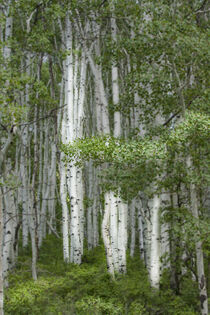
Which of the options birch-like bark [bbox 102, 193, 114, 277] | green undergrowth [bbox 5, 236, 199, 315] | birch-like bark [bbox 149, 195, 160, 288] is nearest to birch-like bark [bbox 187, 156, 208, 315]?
green undergrowth [bbox 5, 236, 199, 315]

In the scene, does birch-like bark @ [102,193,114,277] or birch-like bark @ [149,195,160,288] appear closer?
birch-like bark @ [149,195,160,288]

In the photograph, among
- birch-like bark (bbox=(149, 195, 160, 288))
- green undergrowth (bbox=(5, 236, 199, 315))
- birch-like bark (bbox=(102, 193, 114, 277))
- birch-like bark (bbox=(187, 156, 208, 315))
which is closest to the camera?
birch-like bark (bbox=(187, 156, 208, 315))

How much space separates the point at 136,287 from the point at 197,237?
2432mm

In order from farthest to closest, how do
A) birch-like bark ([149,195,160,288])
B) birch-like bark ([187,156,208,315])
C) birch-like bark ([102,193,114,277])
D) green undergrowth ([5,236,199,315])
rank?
1. birch-like bark ([102,193,114,277])
2. birch-like bark ([149,195,160,288])
3. green undergrowth ([5,236,199,315])
4. birch-like bark ([187,156,208,315])

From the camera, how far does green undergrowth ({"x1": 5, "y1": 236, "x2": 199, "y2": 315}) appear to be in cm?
802

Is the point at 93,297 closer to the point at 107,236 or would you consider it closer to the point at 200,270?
the point at 107,236

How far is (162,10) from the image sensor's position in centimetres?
859

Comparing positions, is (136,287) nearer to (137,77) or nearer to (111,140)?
(111,140)

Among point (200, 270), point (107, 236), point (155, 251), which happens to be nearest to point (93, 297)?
point (155, 251)

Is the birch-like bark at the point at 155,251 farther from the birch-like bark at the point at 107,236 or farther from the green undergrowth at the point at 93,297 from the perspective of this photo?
the birch-like bark at the point at 107,236

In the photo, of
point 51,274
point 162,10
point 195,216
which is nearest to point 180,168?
point 195,216

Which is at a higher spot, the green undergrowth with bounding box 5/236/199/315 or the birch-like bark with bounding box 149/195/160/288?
the birch-like bark with bounding box 149/195/160/288

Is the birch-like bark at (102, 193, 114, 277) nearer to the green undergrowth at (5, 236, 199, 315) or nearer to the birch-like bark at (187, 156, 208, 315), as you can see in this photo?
the green undergrowth at (5, 236, 199, 315)

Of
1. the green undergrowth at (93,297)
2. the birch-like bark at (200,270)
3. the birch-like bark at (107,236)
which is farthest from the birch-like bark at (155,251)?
the birch-like bark at (107,236)
